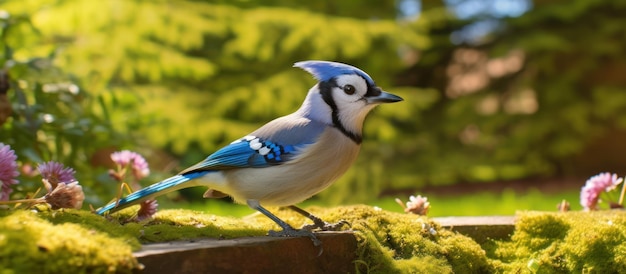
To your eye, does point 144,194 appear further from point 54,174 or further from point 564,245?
point 564,245

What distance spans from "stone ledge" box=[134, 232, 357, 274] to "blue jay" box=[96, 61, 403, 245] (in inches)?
6.4

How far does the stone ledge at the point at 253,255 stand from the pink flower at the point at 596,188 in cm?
142

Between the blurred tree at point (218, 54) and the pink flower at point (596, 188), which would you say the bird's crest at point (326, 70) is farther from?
the blurred tree at point (218, 54)

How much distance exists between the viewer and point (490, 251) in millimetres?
2988

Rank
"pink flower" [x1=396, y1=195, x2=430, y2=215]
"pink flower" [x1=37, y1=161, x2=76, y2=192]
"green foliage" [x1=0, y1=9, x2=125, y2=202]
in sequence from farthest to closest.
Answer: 1. "green foliage" [x1=0, y1=9, x2=125, y2=202]
2. "pink flower" [x1=396, y1=195, x2=430, y2=215]
3. "pink flower" [x1=37, y1=161, x2=76, y2=192]

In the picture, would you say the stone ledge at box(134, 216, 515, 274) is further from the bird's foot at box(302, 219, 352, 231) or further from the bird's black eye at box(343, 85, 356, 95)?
the bird's black eye at box(343, 85, 356, 95)

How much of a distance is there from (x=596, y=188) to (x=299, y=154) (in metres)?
1.58

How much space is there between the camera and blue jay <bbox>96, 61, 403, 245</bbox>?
251 cm

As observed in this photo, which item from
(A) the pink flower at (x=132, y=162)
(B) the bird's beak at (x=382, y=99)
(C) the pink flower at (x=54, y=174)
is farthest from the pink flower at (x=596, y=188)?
(C) the pink flower at (x=54, y=174)

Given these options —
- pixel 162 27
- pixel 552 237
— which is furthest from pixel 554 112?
pixel 552 237

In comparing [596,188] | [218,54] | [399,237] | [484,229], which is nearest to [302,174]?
[399,237]

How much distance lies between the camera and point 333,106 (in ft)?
8.70

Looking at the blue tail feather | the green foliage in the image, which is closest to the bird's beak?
the blue tail feather

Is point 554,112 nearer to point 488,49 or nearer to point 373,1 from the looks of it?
point 488,49
